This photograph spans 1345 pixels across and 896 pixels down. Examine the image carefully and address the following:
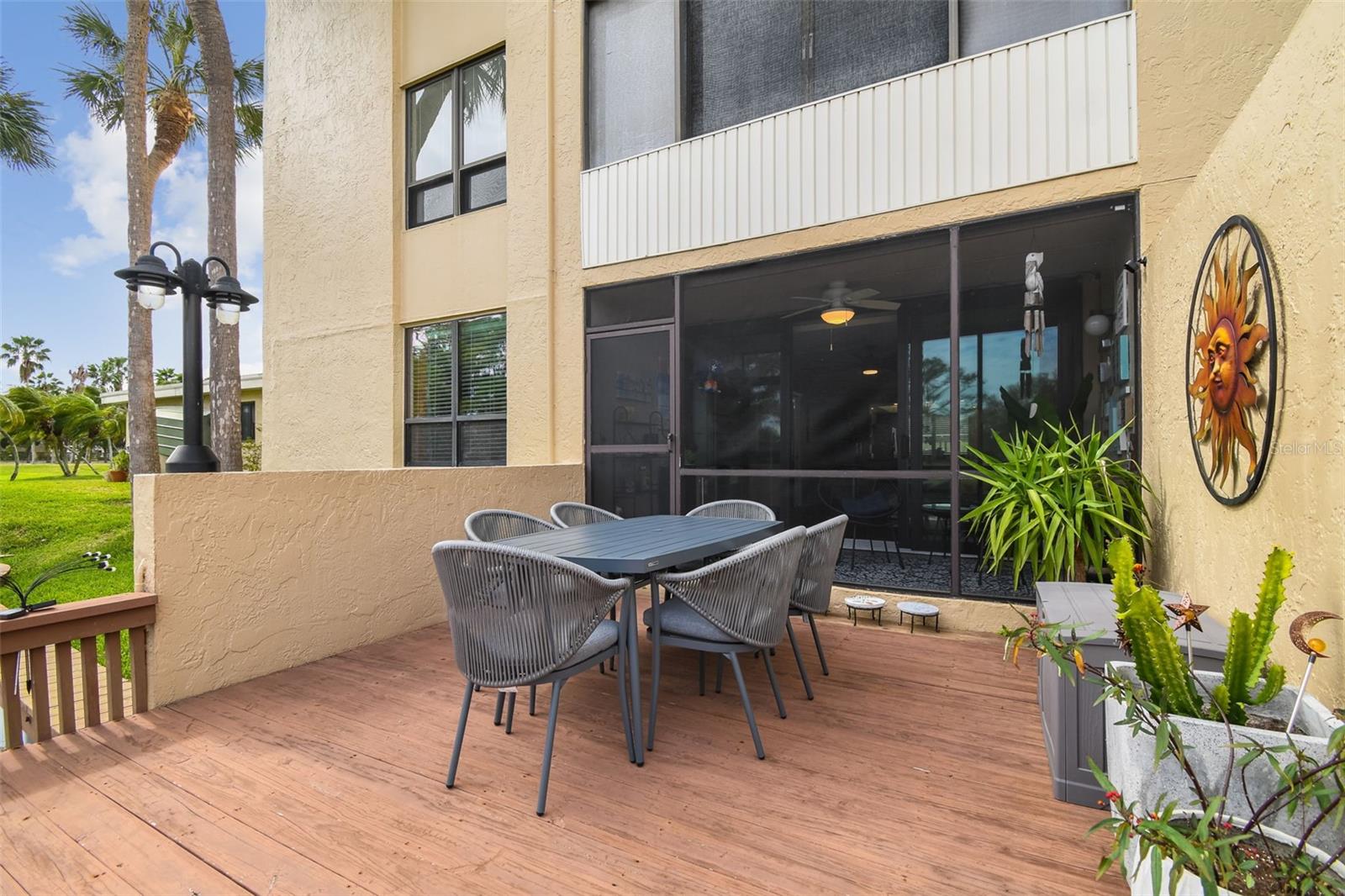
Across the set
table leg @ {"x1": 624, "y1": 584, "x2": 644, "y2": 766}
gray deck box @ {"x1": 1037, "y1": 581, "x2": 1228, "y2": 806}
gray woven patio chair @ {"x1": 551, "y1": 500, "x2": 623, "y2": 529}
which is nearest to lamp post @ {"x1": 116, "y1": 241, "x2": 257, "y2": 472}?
gray woven patio chair @ {"x1": 551, "y1": 500, "x2": 623, "y2": 529}

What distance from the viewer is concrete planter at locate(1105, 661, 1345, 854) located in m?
1.22

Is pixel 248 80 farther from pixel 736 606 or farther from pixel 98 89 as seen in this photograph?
pixel 736 606

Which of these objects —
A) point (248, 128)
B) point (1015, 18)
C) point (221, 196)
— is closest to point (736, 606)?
point (1015, 18)

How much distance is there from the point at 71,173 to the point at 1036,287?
17.0m

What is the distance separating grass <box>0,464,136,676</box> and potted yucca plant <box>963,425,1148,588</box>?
641cm

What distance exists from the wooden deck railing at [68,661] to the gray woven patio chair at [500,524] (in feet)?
4.69

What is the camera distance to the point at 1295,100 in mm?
1706

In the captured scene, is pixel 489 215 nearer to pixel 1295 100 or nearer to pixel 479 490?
pixel 479 490

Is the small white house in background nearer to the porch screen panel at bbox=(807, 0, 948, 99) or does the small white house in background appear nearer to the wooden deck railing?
the wooden deck railing

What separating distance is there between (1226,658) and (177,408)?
19562 millimetres

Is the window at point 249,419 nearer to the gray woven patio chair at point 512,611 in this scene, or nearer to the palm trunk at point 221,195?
the palm trunk at point 221,195

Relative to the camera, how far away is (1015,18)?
383cm

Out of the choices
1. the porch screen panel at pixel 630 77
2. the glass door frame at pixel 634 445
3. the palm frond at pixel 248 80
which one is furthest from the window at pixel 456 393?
the palm frond at pixel 248 80

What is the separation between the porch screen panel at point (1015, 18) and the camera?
→ 12.0 ft
